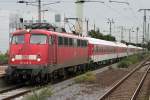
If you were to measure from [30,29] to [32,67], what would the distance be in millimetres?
Answer: 2277

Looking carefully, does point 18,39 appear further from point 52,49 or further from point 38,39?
point 52,49

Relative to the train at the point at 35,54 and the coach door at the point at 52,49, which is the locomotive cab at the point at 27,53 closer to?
the train at the point at 35,54

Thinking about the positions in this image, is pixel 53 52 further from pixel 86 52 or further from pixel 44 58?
pixel 86 52

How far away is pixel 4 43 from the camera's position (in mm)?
82312

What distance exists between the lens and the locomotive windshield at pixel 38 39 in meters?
23.1

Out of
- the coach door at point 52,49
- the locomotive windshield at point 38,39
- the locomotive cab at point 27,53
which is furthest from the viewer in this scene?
the coach door at point 52,49

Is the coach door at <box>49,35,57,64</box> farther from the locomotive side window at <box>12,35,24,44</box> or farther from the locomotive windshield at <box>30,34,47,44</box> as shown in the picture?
the locomotive side window at <box>12,35,24,44</box>

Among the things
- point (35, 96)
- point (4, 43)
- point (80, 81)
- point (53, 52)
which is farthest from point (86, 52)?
point (4, 43)

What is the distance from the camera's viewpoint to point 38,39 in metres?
23.2

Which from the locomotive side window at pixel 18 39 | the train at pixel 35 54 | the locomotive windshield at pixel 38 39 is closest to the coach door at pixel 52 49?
the train at pixel 35 54

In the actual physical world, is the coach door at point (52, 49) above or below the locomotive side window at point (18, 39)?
below

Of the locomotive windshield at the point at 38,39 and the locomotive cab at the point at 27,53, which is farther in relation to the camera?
the locomotive windshield at the point at 38,39

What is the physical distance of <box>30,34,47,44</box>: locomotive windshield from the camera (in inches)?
909

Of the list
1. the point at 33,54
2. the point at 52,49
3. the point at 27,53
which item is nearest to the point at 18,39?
the point at 27,53
